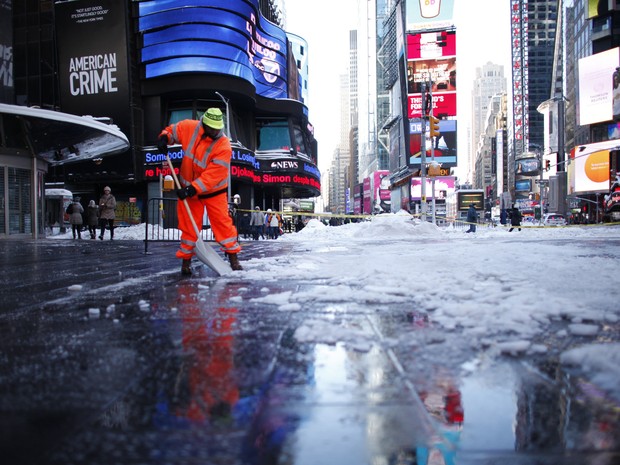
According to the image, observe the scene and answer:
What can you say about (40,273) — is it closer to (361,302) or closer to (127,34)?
(361,302)

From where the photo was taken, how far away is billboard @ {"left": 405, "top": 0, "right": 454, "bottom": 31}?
228 feet

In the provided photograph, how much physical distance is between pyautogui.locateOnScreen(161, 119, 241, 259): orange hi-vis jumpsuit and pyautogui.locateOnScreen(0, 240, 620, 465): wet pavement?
298 cm

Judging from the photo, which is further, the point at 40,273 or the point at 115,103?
the point at 115,103

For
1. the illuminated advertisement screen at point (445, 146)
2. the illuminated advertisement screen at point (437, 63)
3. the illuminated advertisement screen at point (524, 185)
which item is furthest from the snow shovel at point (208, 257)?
the illuminated advertisement screen at point (524, 185)

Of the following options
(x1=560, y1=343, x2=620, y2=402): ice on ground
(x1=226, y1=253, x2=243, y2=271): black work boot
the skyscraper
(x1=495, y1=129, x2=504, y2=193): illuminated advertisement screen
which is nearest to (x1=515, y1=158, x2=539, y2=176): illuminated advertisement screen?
the skyscraper

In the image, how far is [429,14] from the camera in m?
70.5

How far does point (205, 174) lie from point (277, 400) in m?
4.36

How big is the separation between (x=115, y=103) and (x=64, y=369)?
35272mm

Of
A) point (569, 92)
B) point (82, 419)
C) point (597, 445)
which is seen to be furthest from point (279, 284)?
point (569, 92)

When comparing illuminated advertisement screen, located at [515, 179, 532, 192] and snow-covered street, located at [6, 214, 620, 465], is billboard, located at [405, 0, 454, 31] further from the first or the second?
snow-covered street, located at [6, 214, 620, 465]

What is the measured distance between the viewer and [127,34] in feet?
107

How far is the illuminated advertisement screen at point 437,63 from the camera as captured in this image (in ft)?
225

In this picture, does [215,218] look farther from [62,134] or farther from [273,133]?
[273,133]

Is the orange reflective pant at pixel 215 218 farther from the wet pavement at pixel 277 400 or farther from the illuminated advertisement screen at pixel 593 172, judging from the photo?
the illuminated advertisement screen at pixel 593 172
